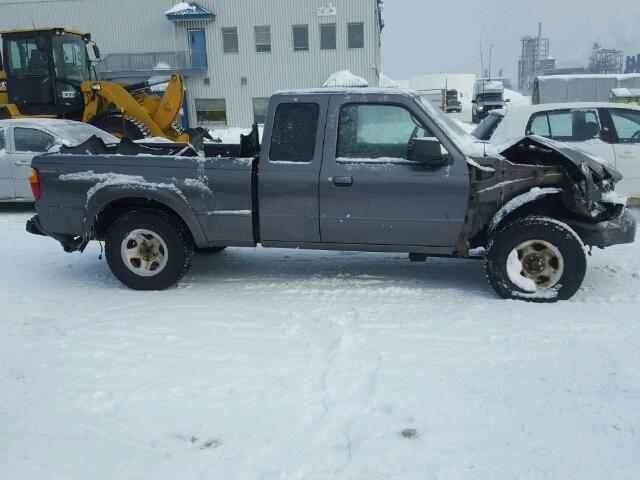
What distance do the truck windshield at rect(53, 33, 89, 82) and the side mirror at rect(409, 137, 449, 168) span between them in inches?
480

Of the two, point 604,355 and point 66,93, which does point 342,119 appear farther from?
point 66,93

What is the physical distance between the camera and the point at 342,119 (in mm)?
5141

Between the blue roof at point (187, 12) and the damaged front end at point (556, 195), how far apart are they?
30384mm

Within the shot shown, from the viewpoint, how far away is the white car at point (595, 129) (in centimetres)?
785

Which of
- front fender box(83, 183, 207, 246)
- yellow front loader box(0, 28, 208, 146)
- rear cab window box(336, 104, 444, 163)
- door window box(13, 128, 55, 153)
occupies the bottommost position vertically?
front fender box(83, 183, 207, 246)

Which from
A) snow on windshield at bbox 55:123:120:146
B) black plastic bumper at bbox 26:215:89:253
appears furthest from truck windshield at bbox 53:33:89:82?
black plastic bumper at bbox 26:215:89:253

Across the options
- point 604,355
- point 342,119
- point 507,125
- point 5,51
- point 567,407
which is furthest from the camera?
point 5,51

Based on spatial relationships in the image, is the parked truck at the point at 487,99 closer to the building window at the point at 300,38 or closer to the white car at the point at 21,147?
the building window at the point at 300,38

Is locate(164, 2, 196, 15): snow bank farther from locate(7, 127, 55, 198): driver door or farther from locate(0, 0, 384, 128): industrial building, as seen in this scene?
locate(7, 127, 55, 198): driver door

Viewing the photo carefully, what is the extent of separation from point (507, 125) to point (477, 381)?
5.35m

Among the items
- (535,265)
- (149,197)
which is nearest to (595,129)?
(535,265)

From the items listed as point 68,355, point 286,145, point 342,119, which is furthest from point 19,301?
point 342,119

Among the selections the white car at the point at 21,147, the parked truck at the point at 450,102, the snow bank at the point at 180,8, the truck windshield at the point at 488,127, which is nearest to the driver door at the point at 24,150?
the white car at the point at 21,147

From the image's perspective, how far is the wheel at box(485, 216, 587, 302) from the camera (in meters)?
4.85
